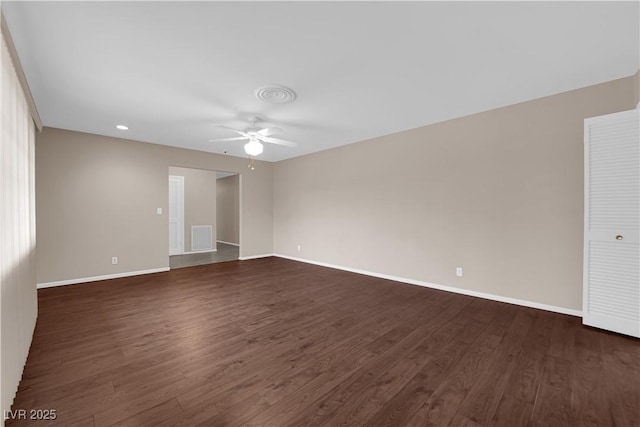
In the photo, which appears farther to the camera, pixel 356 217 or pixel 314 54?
pixel 356 217

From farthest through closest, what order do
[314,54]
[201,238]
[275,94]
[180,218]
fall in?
[201,238]
[180,218]
[275,94]
[314,54]

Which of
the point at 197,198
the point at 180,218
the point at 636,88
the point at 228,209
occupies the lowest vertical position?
the point at 180,218

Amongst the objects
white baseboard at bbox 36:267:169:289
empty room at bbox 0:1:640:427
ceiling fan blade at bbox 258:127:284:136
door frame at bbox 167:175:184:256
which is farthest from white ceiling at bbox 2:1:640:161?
door frame at bbox 167:175:184:256

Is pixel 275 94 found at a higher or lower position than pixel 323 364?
higher

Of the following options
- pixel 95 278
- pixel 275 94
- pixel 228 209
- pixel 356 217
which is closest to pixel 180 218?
pixel 228 209

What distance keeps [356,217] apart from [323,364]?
333 centimetres

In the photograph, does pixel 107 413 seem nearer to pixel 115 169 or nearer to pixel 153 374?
pixel 153 374

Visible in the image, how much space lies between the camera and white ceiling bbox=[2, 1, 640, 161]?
1.75 metres

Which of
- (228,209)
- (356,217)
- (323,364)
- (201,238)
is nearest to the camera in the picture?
(323,364)

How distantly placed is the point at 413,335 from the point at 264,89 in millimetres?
3005

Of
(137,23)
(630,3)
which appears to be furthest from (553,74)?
(137,23)

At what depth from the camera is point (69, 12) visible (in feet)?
5.66

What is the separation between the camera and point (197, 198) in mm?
7621

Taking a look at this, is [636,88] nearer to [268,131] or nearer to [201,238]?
[268,131]
